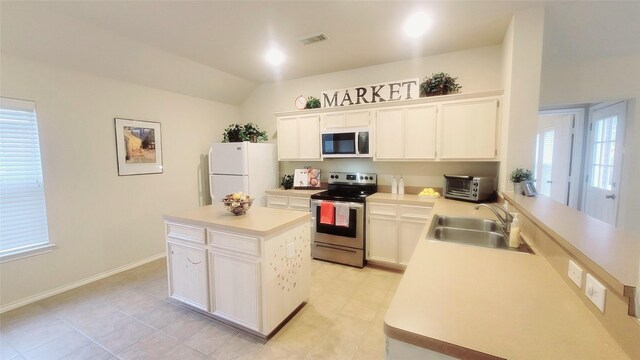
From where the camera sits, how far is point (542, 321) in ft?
2.88

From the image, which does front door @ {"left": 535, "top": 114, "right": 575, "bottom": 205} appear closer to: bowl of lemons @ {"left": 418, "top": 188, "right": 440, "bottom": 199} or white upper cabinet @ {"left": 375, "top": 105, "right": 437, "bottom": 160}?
bowl of lemons @ {"left": 418, "top": 188, "right": 440, "bottom": 199}

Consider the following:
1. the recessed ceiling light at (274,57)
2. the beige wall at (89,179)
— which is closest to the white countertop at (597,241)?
the recessed ceiling light at (274,57)

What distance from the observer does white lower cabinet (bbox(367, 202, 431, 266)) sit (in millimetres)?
3121

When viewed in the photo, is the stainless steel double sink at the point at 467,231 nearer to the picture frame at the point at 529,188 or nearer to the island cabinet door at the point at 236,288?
the picture frame at the point at 529,188

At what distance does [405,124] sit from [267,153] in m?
2.24

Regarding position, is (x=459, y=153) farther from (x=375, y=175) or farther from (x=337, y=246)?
(x=337, y=246)

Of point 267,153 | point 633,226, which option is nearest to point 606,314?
point 633,226

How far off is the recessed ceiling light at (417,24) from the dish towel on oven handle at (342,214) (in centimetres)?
210

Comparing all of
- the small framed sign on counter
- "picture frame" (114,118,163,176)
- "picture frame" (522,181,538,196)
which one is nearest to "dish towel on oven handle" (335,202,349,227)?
the small framed sign on counter

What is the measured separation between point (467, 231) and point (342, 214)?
1534 mm

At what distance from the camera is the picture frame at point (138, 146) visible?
132 inches

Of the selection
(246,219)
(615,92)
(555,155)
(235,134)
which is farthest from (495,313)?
(555,155)

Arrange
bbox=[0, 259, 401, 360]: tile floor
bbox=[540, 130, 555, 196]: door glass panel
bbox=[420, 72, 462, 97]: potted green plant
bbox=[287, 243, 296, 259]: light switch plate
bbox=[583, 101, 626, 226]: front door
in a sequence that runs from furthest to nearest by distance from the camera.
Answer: bbox=[540, 130, 555, 196]: door glass panel
bbox=[420, 72, 462, 97]: potted green plant
bbox=[583, 101, 626, 226]: front door
bbox=[287, 243, 296, 259]: light switch plate
bbox=[0, 259, 401, 360]: tile floor

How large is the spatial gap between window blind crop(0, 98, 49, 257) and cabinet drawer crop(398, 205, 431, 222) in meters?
3.97
